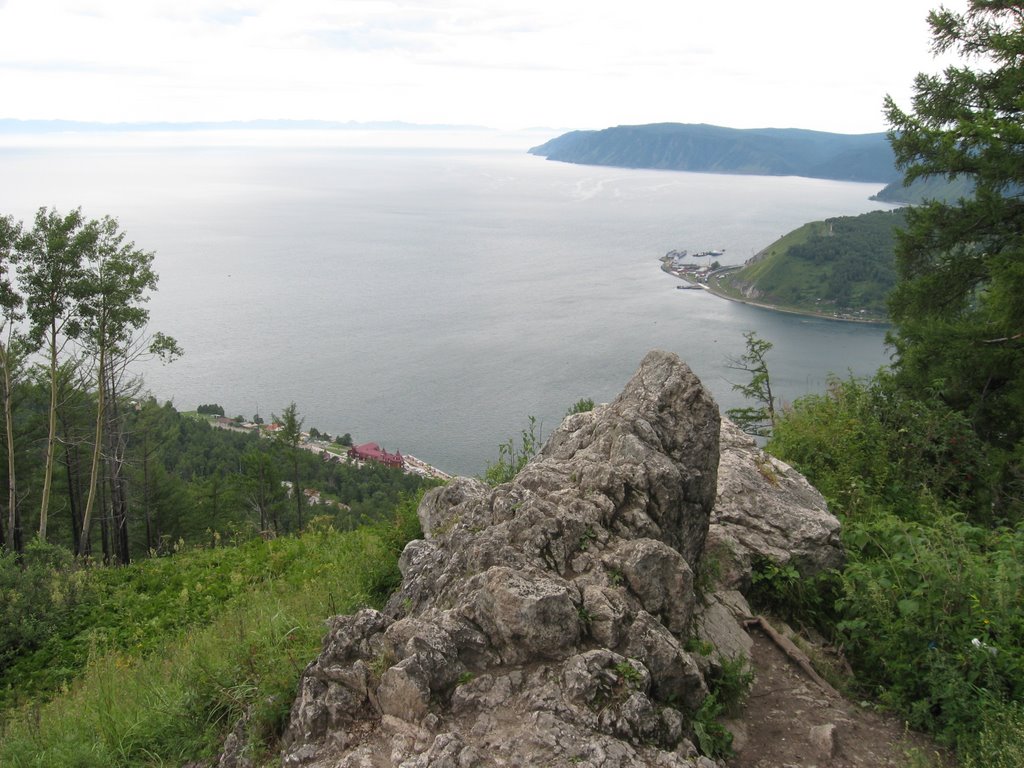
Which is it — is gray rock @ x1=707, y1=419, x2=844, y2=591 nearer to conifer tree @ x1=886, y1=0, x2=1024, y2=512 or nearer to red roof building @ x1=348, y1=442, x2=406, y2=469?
conifer tree @ x1=886, y1=0, x2=1024, y2=512

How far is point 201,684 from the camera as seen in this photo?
209 inches

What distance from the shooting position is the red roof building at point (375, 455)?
48.8 m

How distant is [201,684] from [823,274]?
411 feet

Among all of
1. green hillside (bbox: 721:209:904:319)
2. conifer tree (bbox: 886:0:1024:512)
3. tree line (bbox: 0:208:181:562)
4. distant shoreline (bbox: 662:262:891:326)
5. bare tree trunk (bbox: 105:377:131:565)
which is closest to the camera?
conifer tree (bbox: 886:0:1024:512)

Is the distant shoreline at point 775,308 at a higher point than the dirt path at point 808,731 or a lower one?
lower

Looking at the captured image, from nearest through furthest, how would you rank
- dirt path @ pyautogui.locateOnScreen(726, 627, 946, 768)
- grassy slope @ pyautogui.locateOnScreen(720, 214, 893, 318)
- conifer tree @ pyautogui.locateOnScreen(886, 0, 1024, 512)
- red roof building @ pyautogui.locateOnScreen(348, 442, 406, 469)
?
dirt path @ pyautogui.locateOnScreen(726, 627, 946, 768), conifer tree @ pyautogui.locateOnScreen(886, 0, 1024, 512), red roof building @ pyautogui.locateOnScreen(348, 442, 406, 469), grassy slope @ pyautogui.locateOnScreen(720, 214, 893, 318)

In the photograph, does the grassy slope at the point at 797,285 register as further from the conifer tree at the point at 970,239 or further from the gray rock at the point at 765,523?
the gray rock at the point at 765,523

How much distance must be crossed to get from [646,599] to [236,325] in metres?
90.9

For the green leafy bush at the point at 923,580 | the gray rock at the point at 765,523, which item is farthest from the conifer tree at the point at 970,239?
the gray rock at the point at 765,523

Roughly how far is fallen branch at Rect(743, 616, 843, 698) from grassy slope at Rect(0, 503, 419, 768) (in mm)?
3305

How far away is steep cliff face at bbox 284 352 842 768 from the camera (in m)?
3.90

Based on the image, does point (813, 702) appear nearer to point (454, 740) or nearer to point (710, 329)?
point (454, 740)

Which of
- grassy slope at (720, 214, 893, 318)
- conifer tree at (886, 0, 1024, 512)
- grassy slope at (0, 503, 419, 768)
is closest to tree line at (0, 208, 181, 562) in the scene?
grassy slope at (0, 503, 419, 768)

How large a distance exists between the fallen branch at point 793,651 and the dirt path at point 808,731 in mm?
42
